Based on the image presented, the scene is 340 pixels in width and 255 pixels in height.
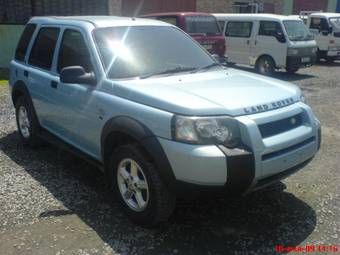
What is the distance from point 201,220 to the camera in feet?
12.7

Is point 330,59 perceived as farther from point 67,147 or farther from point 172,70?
point 67,147

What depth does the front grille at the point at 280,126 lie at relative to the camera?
3.36m

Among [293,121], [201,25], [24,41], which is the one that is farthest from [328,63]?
[293,121]

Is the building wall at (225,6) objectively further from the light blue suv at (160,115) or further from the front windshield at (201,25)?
the light blue suv at (160,115)

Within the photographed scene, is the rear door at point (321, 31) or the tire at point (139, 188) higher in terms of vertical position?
the rear door at point (321, 31)

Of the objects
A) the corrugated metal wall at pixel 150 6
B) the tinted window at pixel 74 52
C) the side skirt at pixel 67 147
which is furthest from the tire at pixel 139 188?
the corrugated metal wall at pixel 150 6

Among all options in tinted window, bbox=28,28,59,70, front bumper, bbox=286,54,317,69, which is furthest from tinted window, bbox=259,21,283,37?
tinted window, bbox=28,28,59,70

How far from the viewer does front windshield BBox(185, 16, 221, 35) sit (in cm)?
1175

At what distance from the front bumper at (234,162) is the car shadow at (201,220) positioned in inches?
20.0

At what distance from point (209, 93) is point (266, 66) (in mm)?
10008

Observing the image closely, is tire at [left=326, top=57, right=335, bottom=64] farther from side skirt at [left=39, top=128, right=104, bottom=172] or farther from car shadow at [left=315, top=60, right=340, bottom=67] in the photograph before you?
side skirt at [left=39, top=128, right=104, bottom=172]

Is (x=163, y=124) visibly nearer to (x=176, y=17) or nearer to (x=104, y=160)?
(x=104, y=160)

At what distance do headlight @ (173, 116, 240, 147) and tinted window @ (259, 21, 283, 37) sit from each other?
10033 mm

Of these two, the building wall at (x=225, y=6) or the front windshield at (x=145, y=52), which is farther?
the building wall at (x=225, y=6)
